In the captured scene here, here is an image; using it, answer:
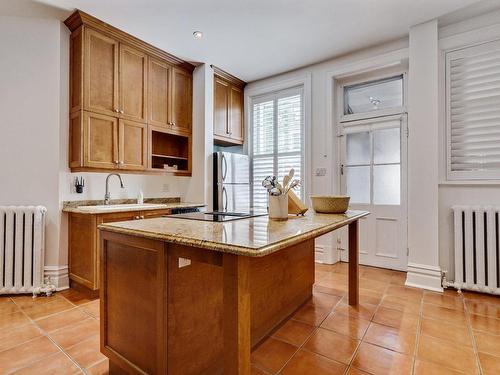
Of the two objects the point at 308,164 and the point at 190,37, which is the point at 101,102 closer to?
the point at 190,37

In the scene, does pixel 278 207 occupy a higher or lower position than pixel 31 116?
lower

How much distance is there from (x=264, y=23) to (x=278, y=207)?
2215 mm

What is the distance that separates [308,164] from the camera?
12.9 ft

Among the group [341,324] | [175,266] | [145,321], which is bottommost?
[341,324]

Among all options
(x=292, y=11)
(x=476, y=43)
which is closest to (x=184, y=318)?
(x=292, y=11)

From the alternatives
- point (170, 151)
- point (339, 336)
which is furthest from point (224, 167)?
point (339, 336)

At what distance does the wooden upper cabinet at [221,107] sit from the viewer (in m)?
4.15

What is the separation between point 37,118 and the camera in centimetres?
283

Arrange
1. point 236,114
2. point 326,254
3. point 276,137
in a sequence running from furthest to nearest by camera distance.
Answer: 1. point 236,114
2. point 276,137
3. point 326,254

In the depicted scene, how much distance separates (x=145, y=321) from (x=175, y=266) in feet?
1.11

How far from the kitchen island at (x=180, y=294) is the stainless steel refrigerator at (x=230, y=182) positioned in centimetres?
233

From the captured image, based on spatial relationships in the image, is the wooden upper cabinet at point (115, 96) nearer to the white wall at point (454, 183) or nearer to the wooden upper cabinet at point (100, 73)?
the wooden upper cabinet at point (100, 73)

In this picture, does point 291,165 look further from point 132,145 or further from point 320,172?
point 132,145

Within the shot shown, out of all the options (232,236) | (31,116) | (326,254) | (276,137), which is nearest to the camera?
(232,236)
